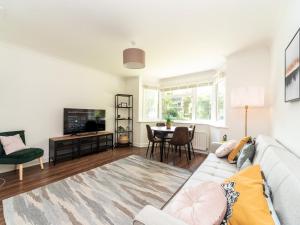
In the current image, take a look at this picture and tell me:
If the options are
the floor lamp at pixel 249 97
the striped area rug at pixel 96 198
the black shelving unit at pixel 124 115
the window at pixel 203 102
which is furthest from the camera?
the black shelving unit at pixel 124 115

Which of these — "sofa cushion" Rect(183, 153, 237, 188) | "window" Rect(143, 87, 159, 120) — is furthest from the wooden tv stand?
"sofa cushion" Rect(183, 153, 237, 188)

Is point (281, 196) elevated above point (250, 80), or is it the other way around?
point (250, 80)

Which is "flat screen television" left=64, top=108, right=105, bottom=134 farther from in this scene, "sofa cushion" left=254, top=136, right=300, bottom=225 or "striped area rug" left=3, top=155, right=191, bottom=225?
"sofa cushion" left=254, top=136, right=300, bottom=225

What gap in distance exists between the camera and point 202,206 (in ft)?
2.76

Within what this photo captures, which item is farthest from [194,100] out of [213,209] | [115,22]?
[213,209]

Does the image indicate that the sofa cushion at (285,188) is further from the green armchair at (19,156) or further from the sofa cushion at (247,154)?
the green armchair at (19,156)

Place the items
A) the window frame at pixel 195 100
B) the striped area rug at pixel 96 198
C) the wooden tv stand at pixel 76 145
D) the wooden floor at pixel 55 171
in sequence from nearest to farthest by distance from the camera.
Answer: the striped area rug at pixel 96 198 < the wooden floor at pixel 55 171 < the wooden tv stand at pixel 76 145 < the window frame at pixel 195 100

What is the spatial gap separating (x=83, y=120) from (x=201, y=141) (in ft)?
11.1

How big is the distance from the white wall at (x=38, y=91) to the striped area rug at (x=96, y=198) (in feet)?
5.12

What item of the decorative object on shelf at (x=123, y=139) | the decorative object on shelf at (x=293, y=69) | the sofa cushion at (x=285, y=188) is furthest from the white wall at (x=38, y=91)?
the decorative object on shelf at (x=293, y=69)

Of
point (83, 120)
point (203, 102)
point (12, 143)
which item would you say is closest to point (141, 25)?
point (83, 120)

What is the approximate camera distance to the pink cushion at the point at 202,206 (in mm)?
771

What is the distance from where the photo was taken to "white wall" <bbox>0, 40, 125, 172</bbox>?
2883 millimetres

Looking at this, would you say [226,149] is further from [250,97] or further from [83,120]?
[83,120]
